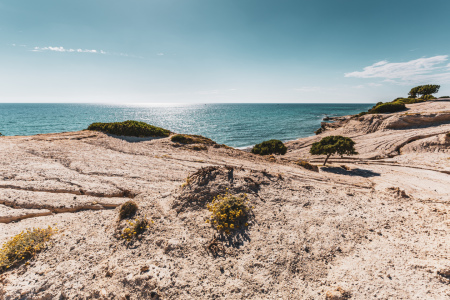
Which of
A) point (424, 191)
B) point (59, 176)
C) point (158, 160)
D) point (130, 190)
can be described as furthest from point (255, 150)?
point (59, 176)

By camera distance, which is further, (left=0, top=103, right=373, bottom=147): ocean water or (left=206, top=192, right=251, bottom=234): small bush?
(left=0, top=103, right=373, bottom=147): ocean water

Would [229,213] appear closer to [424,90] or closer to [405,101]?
[405,101]

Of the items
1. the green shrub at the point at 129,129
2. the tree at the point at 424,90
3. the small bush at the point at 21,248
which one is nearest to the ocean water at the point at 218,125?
the green shrub at the point at 129,129

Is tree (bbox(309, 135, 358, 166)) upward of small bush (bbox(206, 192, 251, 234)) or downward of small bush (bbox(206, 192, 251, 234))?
upward

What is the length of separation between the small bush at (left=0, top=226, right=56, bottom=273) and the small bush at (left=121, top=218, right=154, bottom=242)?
7.63 ft

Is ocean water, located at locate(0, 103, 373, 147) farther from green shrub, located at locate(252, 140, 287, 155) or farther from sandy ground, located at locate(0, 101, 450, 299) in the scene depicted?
sandy ground, located at locate(0, 101, 450, 299)

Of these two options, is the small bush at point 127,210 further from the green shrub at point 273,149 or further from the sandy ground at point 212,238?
the green shrub at point 273,149

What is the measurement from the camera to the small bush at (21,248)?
529cm

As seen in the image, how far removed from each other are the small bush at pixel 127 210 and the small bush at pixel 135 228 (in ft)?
1.71

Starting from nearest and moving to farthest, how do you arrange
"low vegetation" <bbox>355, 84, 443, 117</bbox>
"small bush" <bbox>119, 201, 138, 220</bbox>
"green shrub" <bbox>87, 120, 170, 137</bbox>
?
"small bush" <bbox>119, 201, 138, 220</bbox>, "green shrub" <bbox>87, 120, 170, 137</bbox>, "low vegetation" <bbox>355, 84, 443, 117</bbox>

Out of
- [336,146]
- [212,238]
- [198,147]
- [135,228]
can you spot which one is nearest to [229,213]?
[212,238]

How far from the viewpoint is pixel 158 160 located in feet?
50.8

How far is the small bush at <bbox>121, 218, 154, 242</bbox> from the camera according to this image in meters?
6.31

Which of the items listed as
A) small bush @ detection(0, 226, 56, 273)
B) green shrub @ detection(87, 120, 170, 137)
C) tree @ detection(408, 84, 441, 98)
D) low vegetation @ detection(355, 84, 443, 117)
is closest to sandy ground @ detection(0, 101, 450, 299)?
small bush @ detection(0, 226, 56, 273)
